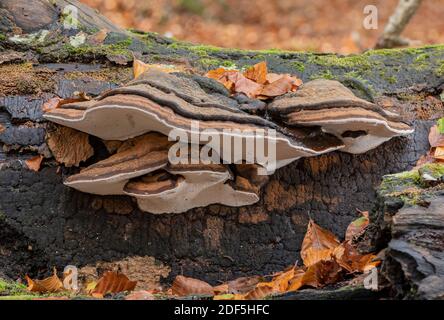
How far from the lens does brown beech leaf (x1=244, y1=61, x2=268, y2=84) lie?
13.1 feet

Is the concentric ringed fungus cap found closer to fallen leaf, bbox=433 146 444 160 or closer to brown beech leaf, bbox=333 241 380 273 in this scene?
Answer: brown beech leaf, bbox=333 241 380 273

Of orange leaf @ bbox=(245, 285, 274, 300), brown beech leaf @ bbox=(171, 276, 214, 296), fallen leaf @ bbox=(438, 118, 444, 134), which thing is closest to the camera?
orange leaf @ bbox=(245, 285, 274, 300)

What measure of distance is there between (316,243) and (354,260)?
24.3 inches

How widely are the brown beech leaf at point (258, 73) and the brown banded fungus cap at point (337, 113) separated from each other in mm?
419

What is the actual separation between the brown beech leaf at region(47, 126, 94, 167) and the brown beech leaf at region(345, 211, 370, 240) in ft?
5.34

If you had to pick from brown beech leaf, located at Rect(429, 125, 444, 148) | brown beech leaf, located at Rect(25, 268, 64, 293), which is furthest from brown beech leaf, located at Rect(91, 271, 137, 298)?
brown beech leaf, located at Rect(429, 125, 444, 148)

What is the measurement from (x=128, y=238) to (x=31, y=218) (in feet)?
1.95

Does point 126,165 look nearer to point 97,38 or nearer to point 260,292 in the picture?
point 260,292

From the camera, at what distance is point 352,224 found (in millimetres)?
3912

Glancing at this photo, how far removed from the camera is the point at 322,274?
127 inches

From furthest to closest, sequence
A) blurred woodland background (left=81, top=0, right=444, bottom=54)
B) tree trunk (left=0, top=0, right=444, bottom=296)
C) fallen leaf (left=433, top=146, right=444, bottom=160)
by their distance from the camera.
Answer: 1. blurred woodland background (left=81, top=0, right=444, bottom=54)
2. fallen leaf (left=433, top=146, right=444, bottom=160)
3. tree trunk (left=0, top=0, right=444, bottom=296)

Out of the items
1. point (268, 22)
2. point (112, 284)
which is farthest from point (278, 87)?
point (268, 22)

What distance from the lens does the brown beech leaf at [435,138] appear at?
4.02 m

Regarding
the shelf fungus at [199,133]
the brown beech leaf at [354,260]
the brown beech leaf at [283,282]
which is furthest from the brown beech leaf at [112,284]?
the brown beech leaf at [354,260]
